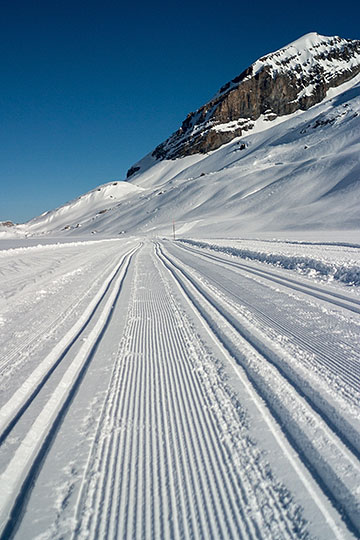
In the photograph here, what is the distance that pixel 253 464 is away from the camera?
5.99 feet

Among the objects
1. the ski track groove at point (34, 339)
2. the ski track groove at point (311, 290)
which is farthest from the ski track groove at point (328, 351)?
the ski track groove at point (34, 339)

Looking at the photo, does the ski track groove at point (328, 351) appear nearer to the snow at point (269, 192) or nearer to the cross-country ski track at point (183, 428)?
the cross-country ski track at point (183, 428)

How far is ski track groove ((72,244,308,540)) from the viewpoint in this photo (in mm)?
1482

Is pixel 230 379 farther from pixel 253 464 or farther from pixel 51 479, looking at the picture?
pixel 51 479

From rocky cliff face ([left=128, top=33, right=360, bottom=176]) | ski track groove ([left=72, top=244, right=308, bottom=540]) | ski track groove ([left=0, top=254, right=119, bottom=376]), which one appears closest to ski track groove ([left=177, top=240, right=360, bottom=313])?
ski track groove ([left=72, top=244, right=308, bottom=540])

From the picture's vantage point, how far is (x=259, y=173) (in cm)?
7631

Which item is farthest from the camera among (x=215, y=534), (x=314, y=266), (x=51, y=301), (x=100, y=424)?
(x=314, y=266)

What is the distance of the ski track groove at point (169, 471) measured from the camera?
4.86ft

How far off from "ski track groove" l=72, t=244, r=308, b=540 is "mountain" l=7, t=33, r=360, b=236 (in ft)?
93.5

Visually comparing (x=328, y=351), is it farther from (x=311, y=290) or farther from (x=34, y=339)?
(x=34, y=339)

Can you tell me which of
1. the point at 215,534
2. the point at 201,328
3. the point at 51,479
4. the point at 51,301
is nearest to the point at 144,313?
the point at 201,328

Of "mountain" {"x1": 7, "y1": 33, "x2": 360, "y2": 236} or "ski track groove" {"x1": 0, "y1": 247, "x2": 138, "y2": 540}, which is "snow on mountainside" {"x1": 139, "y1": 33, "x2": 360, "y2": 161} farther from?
"ski track groove" {"x1": 0, "y1": 247, "x2": 138, "y2": 540}

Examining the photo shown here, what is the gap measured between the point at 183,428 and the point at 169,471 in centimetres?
40

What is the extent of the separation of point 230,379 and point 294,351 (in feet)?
3.11
